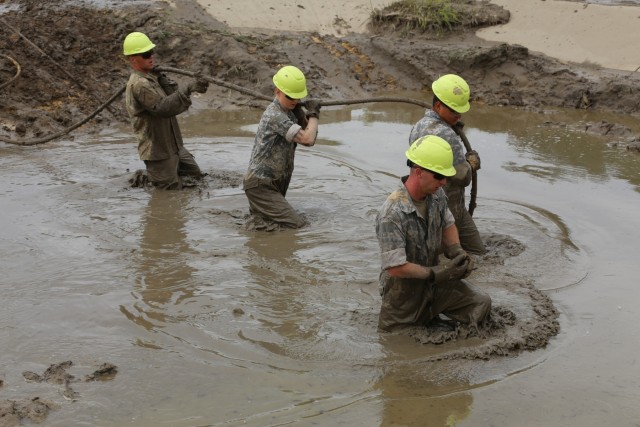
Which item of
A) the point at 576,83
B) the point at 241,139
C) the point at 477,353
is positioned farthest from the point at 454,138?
the point at 576,83

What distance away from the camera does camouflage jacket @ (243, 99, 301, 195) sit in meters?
7.67

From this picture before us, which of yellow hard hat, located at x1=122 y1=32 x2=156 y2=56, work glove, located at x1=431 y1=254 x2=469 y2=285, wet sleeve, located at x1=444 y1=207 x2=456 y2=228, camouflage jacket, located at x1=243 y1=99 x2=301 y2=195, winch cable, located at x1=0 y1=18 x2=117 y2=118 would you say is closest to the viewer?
work glove, located at x1=431 y1=254 x2=469 y2=285

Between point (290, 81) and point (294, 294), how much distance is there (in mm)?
2105

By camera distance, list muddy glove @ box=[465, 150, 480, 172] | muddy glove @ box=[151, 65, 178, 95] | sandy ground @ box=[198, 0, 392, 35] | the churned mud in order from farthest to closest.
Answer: sandy ground @ box=[198, 0, 392, 35]
muddy glove @ box=[151, 65, 178, 95]
muddy glove @ box=[465, 150, 480, 172]
the churned mud

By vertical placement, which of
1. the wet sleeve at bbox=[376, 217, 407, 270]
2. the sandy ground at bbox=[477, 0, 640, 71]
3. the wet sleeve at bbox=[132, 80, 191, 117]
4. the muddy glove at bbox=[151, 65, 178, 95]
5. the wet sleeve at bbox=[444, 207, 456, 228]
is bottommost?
the wet sleeve at bbox=[376, 217, 407, 270]

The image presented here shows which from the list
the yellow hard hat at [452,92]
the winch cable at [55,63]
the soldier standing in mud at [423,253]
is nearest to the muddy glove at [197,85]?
the yellow hard hat at [452,92]

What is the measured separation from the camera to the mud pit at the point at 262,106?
19.5ft

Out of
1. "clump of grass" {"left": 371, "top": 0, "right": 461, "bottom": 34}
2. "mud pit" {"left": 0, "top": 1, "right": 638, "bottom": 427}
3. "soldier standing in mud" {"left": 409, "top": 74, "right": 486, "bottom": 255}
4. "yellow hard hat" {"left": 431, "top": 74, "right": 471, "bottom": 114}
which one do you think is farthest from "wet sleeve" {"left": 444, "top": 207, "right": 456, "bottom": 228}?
"clump of grass" {"left": 371, "top": 0, "right": 461, "bottom": 34}

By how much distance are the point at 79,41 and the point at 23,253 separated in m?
6.77

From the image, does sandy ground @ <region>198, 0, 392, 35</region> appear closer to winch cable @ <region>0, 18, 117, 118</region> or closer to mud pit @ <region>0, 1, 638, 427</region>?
mud pit @ <region>0, 1, 638, 427</region>

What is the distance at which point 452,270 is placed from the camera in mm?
5223

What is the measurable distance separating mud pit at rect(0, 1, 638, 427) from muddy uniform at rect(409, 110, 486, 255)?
21cm

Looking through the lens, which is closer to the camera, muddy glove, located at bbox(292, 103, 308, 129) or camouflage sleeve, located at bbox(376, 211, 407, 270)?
camouflage sleeve, located at bbox(376, 211, 407, 270)

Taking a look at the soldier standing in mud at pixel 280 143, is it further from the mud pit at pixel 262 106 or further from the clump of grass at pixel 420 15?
the clump of grass at pixel 420 15
